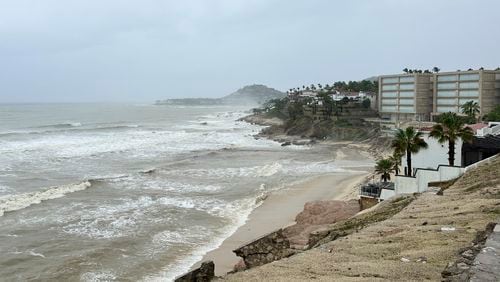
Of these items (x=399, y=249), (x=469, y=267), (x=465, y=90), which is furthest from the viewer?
(x=465, y=90)

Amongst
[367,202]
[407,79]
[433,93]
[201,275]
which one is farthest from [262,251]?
[407,79]

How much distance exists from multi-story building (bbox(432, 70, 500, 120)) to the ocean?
28393 mm

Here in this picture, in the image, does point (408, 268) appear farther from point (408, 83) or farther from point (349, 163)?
point (408, 83)

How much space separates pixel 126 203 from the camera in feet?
99.3

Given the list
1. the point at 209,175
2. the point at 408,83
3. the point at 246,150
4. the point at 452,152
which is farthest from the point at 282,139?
the point at 452,152

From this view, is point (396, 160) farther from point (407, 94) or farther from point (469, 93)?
point (407, 94)

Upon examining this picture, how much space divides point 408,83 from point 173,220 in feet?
220

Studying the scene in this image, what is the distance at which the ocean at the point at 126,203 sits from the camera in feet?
65.1

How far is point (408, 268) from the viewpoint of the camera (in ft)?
34.1

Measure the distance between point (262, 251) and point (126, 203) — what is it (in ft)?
56.2

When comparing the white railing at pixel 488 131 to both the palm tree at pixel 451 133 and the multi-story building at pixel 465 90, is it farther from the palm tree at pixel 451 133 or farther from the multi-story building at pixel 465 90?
the multi-story building at pixel 465 90

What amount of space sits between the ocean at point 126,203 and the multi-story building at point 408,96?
29.1m

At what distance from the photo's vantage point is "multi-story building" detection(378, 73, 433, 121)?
82.9m

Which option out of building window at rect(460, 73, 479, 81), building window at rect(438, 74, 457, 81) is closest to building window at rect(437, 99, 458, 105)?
building window at rect(438, 74, 457, 81)
